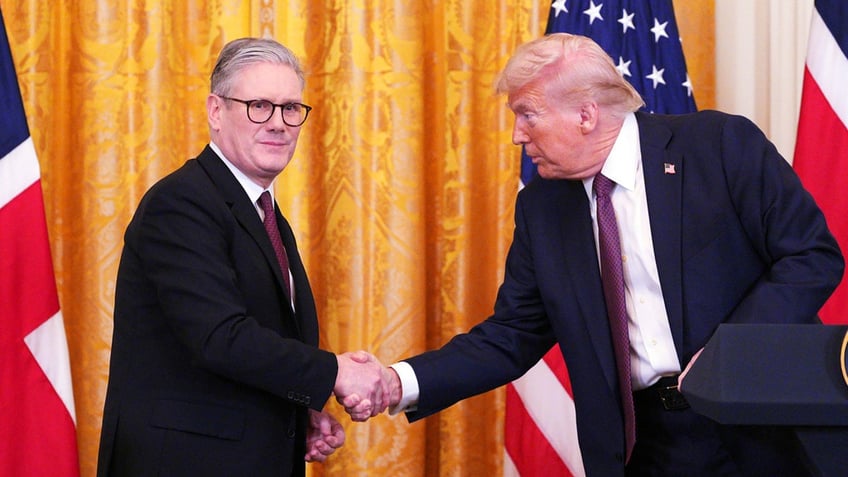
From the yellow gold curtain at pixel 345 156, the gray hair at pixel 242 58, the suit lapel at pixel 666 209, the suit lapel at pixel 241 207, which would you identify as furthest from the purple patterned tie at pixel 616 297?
the yellow gold curtain at pixel 345 156

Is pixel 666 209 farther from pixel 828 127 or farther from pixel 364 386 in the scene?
pixel 828 127

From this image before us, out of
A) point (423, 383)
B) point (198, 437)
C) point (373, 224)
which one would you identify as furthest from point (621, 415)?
point (373, 224)

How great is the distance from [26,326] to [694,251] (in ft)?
7.18

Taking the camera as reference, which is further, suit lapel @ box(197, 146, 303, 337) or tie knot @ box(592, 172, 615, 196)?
tie knot @ box(592, 172, 615, 196)

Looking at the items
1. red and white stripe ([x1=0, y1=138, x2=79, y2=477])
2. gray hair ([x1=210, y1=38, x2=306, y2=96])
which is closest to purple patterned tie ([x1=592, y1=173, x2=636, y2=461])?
gray hair ([x1=210, y1=38, x2=306, y2=96])

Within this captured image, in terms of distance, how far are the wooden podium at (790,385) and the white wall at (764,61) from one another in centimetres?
347

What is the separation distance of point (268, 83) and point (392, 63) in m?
1.54

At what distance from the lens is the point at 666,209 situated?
2.50m

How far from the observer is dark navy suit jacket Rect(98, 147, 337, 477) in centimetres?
229

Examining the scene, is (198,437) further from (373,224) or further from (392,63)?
(392,63)

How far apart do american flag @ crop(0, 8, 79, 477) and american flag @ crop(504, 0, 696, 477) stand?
166 cm

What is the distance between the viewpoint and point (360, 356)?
284cm

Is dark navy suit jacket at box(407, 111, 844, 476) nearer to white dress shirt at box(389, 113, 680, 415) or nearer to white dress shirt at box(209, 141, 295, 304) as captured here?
white dress shirt at box(389, 113, 680, 415)

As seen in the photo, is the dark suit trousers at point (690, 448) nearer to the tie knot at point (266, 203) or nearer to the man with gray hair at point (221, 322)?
the man with gray hair at point (221, 322)
